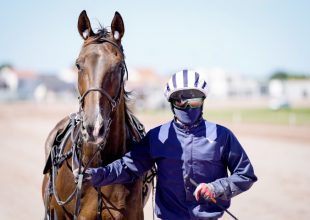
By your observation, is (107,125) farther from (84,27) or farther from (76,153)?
(84,27)

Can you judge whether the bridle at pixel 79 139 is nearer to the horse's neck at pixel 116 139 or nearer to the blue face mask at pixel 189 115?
the horse's neck at pixel 116 139

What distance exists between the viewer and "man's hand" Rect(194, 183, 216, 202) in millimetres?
2930

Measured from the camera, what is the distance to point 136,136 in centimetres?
412

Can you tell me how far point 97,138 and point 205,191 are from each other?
2.58 ft

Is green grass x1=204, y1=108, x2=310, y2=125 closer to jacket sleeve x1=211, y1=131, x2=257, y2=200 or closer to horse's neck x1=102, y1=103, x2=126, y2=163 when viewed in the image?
horse's neck x1=102, y1=103, x2=126, y2=163

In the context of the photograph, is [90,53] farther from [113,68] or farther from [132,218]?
[132,218]

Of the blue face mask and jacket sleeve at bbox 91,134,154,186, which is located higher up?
the blue face mask

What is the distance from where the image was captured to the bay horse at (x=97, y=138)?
2.94 meters

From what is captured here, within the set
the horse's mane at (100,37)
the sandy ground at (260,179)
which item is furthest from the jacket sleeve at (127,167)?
the sandy ground at (260,179)

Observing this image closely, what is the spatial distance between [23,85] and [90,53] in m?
99.3

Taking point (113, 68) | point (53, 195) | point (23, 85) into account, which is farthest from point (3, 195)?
point (23, 85)

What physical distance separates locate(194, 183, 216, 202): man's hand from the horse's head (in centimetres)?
72

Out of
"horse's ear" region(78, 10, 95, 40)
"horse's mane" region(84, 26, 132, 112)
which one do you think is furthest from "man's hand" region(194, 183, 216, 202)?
"horse's ear" region(78, 10, 95, 40)

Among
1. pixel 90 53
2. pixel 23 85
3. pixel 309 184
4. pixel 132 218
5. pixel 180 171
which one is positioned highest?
pixel 23 85
